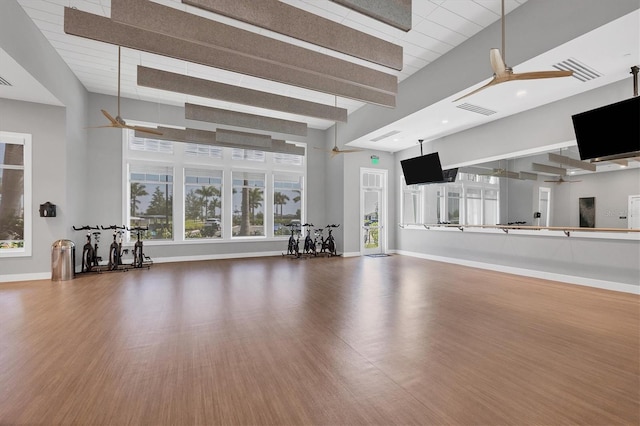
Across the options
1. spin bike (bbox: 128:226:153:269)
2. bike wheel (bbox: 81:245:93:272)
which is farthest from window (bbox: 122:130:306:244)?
bike wheel (bbox: 81:245:93:272)

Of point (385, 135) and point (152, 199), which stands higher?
point (385, 135)

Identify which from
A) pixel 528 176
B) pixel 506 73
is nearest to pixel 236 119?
pixel 506 73

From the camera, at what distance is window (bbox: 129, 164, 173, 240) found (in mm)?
8336

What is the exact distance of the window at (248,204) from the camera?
31.4 ft

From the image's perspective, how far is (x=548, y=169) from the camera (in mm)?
6133

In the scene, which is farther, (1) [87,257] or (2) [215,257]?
(2) [215,257]

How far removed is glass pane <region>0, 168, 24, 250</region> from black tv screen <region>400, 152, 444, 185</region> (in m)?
9.62

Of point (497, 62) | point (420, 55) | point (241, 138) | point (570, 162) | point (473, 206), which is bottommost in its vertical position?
point (473, 206)

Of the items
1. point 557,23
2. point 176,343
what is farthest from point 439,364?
point 557,23

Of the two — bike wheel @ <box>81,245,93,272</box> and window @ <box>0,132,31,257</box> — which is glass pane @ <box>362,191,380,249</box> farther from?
window @ <box>0,132,31,257</box>

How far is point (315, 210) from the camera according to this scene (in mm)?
10703

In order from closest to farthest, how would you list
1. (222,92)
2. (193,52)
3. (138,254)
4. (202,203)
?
(193,52) → (222,92) → (138,254) → (202,203)

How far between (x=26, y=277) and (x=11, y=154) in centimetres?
264

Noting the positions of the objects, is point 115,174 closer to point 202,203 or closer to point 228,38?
point 202,203
